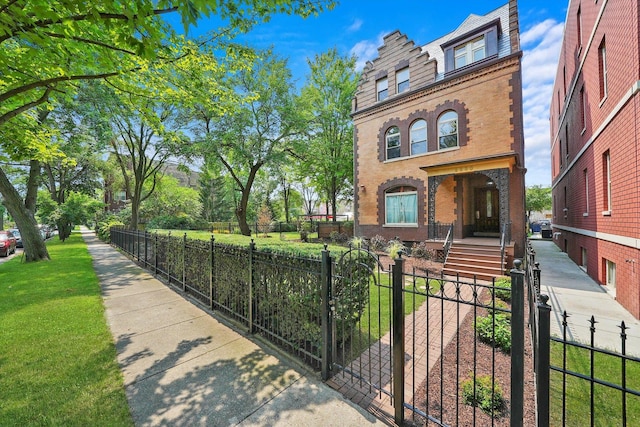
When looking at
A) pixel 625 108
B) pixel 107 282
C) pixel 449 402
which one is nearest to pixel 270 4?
pixel 449 402

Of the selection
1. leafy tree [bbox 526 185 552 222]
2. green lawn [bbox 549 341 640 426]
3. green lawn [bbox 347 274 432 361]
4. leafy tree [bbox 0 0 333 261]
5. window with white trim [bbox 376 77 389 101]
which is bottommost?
green lawn [bbox 549 341 640 426]

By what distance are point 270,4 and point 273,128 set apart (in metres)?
13.6

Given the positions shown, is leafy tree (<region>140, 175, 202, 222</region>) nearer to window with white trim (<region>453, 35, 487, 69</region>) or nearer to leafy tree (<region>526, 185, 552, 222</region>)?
window with white trim (<region>453, 35, 487, 69</region>)

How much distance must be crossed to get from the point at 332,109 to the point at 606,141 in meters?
17.3

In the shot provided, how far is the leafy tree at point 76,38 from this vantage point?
3264 mm

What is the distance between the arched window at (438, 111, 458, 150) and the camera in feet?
38.7

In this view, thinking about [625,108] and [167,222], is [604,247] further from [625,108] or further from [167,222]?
[167,222]

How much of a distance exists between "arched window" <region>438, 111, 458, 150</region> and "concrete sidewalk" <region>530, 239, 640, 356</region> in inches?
250

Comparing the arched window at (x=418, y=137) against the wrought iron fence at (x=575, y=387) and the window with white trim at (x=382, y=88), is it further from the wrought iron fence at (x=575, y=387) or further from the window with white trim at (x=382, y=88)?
the wrought iron fence at (x=575, y=387)

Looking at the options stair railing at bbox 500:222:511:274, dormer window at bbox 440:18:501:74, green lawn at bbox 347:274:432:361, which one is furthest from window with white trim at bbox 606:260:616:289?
dormer window at bbox 440:18:501:74

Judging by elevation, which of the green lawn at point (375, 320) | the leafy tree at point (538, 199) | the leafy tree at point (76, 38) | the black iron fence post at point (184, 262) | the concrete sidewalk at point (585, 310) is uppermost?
the leafy tree at point (76, 38)

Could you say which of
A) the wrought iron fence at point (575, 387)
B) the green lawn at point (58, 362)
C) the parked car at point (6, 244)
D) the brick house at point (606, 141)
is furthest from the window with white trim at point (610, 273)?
the parked car at point (6, 244)

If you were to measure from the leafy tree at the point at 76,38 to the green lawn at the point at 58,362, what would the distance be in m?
4.16

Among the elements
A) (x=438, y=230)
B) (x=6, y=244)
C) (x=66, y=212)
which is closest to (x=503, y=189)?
(x=438, y=230)
